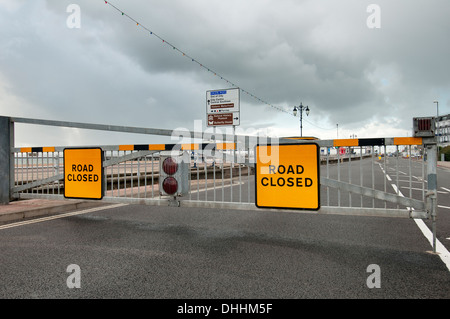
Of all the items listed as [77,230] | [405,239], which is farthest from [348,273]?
[77,230]

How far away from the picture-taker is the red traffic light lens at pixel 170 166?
5061 mm

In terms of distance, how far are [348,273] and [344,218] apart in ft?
10.3

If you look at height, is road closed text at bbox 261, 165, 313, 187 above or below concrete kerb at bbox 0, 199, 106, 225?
above

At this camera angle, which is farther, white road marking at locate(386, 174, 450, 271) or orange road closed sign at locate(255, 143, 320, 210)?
orange road closed sign at locate(255, 143, 320, 210)

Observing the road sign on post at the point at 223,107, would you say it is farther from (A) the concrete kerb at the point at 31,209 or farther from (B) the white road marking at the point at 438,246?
(B) the white road marking at the point at 438,246

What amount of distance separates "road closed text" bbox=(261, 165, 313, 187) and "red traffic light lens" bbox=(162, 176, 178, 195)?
158cm

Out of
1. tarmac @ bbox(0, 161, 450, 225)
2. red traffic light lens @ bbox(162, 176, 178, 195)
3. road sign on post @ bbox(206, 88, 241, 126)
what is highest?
road sign on post @ bbox(206, 88, 241, 126)

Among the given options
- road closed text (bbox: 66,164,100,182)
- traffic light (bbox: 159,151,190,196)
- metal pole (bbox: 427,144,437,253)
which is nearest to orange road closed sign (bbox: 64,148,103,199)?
road closed text (bbox: 66,164,100,182)

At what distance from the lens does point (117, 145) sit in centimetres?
558

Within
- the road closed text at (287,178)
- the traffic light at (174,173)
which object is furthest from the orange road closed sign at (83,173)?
the road closed text at (287,178)

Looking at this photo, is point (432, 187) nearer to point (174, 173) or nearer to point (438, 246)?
point (438, 246)

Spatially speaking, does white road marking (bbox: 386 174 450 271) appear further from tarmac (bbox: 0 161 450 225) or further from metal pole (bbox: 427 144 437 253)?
tarmac (bbox: 0 161 450 225)

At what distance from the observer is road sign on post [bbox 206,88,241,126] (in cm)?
1667

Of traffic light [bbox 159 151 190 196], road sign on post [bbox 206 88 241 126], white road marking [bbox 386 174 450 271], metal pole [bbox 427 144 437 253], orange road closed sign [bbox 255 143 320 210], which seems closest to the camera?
white road marking [bbox 386 174 450 271]
